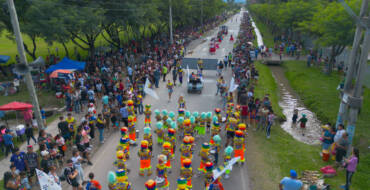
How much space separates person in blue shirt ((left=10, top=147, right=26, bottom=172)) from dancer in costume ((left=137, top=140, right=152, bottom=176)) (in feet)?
13.0

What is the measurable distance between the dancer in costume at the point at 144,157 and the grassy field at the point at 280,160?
4.00 meters

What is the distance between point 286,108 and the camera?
19391mm

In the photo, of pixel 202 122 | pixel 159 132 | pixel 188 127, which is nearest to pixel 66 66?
pixel 159 132

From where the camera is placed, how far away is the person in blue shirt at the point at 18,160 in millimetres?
9180

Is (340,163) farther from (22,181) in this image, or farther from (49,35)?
(49,35)

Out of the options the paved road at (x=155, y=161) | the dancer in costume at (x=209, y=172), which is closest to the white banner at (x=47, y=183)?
the paved road at (x=155, y=161)

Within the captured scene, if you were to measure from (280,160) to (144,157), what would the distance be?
19.2 feet

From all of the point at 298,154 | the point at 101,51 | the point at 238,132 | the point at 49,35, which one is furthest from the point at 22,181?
the point at 101,51

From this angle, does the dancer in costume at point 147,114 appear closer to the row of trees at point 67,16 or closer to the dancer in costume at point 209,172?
the dancer in costume at point 209,172

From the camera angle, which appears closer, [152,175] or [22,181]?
[22,181]

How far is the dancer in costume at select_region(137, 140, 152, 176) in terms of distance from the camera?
970 cm

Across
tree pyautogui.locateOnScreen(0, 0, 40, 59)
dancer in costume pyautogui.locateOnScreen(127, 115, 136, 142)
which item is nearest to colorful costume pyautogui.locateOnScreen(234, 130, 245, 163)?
dancer in costume pyautogui.locateOnScreen(127, 115, 136, 142)

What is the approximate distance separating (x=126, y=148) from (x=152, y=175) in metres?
1.45

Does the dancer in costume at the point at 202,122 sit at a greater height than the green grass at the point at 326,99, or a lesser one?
greater
